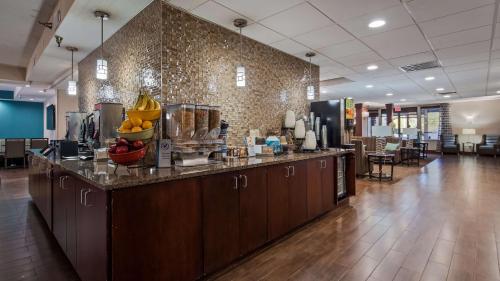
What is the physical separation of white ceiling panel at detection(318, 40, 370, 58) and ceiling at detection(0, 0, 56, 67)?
4.10m

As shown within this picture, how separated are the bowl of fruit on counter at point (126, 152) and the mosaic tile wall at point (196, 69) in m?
0.84

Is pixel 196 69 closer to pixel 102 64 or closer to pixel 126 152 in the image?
pixel 102 64

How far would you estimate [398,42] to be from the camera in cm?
429

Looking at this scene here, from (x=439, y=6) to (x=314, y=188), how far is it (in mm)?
2621

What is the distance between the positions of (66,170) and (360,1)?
3.42m

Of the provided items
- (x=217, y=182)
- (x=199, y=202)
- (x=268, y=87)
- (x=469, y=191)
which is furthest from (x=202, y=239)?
(x=469, y=191)

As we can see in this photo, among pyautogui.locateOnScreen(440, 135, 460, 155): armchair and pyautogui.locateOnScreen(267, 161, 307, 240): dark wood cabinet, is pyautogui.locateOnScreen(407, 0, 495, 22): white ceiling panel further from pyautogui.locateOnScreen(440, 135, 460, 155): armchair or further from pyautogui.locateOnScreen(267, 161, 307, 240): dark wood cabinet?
pyautogui.locateOnScreen(440, 135, 460, 155): armchair

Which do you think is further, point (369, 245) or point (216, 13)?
point (216, 13)

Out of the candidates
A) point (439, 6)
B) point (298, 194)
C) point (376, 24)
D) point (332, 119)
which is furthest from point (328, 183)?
point (439, 6)

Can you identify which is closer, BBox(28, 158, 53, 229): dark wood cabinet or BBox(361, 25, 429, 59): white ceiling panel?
BBox(28, 158, 53, 229): dark wood cabinet

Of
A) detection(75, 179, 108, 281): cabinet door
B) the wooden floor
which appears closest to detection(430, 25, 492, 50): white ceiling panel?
the wooden floor

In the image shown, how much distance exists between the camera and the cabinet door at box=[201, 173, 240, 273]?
2.18m

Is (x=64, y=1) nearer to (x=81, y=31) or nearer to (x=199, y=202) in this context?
(x=81, y=31)

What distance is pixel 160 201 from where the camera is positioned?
1858 millimetres
